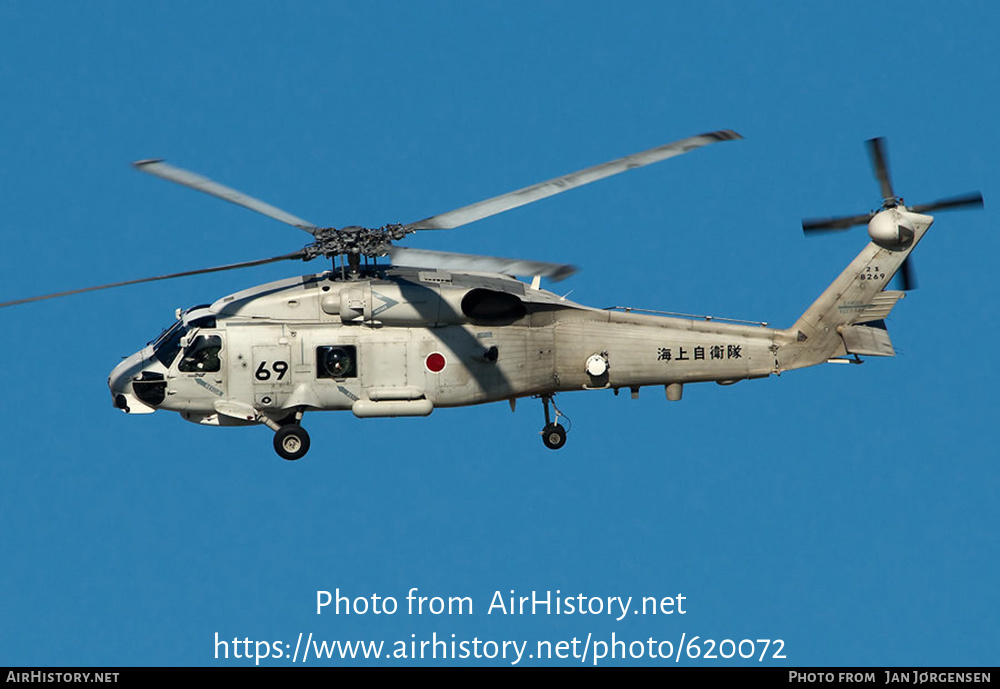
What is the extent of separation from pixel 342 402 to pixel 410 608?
4.28 meters

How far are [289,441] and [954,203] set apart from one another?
983 centimetres

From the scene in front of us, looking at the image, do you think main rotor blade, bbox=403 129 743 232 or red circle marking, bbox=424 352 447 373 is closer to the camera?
main rotor blade, bbox=403 129 743 232

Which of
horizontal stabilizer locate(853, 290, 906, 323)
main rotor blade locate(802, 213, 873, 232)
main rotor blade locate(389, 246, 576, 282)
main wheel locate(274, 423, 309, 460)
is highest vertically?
main rotor blade locate(802, 213, 873, 232)

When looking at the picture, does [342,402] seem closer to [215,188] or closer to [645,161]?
[215,188]

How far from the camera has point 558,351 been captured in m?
23.2

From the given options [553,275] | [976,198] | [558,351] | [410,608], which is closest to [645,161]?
[553,275]

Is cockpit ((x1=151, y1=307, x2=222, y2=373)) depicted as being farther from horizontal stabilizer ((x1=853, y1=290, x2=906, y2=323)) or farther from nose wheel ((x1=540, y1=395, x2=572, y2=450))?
horizontal stabilizer ((x1=853, y1=290, x2=906, y2=323))

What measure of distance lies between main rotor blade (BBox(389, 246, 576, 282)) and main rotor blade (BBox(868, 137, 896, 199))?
5.01 meters

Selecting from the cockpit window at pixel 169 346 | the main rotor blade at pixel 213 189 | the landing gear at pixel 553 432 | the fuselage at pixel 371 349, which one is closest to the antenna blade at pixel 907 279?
the fuselage at pixel 371 349

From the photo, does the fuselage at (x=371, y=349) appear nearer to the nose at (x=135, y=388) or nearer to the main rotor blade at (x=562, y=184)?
the nose at (x=135, y=388)

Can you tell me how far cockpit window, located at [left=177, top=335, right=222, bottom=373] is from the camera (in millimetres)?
22828

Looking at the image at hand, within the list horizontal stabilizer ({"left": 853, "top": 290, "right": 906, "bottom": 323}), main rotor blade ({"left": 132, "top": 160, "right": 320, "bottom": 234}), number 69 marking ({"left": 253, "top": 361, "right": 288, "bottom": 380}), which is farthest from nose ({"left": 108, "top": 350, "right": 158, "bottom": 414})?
horizontal stabilizer ({"left": 853, "top": 290, "right": 906, "bottom": 323})

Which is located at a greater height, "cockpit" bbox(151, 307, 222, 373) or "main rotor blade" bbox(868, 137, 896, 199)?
"main rotor blade" bbox(868, 137, 896, 199)

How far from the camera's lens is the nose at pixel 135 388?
2292 centimetres
